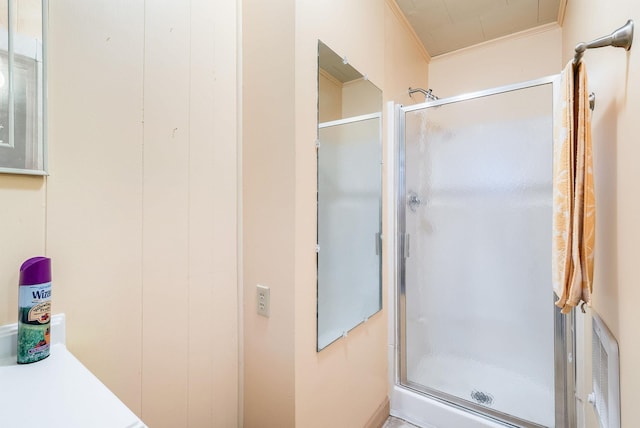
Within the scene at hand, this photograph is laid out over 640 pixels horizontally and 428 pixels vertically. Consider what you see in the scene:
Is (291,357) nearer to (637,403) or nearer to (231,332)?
(231,332)

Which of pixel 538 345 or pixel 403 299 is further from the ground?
pixel 403 299

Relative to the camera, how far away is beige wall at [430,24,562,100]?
2.00m

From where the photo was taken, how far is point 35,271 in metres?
0.60

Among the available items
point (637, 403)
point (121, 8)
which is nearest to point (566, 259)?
point (637, 403)

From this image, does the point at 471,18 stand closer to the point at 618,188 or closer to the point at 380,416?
the point at 618,188

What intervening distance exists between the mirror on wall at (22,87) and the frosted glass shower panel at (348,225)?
0.80 metres

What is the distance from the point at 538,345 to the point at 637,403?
1.03 metres

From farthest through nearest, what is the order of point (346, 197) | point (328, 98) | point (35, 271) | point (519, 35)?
point (519, 35) → point (346, 197) → point (328, 98) → point (35, 271)

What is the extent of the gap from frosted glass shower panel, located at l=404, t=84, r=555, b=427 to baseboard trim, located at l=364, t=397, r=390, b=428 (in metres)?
0.20

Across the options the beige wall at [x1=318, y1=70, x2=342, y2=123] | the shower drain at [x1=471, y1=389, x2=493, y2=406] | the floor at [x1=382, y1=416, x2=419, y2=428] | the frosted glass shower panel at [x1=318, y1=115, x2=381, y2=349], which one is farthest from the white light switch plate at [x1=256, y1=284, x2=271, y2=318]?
the shower drain at [x1=471, y1=389, x2=493, y2=406]

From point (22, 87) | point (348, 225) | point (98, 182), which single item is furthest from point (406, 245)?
point (22, 87)

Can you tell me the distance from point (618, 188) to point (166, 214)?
1348mm

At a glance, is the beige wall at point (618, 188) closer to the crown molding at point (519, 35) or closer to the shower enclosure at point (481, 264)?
the shower enclosure at point (481, 264)

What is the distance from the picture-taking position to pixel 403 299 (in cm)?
176
